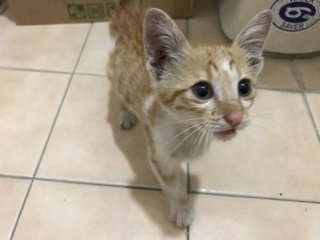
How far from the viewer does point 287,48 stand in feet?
5.30

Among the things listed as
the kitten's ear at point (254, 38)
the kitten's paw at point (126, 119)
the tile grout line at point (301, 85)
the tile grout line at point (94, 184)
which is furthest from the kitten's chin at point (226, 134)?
the tile grout line at point (301, 85)

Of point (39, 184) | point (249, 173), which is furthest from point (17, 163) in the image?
point (249, 173)

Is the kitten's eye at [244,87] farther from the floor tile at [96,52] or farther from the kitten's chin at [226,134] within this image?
the floor tile at [96,52]

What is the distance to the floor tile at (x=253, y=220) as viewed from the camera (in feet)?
3.55

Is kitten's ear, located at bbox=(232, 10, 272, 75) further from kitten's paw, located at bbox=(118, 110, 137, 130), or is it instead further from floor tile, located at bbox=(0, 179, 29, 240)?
floor tile, located at bbox=(0, 179, 29, 240)

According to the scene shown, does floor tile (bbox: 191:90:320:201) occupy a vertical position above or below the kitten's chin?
below

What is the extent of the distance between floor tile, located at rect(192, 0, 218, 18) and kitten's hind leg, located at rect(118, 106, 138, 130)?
77cm

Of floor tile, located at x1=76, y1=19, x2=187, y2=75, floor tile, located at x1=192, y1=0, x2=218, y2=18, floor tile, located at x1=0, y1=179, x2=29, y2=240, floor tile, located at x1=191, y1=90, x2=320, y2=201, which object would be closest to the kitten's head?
floor tile, located at x1=191, y1=90, x2=320, y2=201

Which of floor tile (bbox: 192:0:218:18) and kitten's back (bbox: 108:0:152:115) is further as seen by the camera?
floor tile (bbox: 192:0:218:18)

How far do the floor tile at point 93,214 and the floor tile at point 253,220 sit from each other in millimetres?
89

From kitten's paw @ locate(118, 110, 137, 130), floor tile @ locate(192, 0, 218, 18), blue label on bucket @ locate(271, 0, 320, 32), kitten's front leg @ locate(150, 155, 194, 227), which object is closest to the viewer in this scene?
kitten's front leg @ locate(150, 155, 194, 227)

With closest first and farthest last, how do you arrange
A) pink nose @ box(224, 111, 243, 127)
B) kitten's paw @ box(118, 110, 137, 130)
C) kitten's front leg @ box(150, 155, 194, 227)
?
pink nose @ box(224, 111, 243, 127) → kitten's front leg @ box(150, 155, 194, 227) → kitten's paw @ box(118, 110, 137, 130)

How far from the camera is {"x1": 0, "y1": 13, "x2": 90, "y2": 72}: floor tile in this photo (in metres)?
1.57

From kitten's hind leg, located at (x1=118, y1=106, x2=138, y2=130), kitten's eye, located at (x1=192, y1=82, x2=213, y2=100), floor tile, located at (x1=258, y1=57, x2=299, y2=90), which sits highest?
kitten's eye, located at (x1=192, y1=82, x2=213, y2=100)
